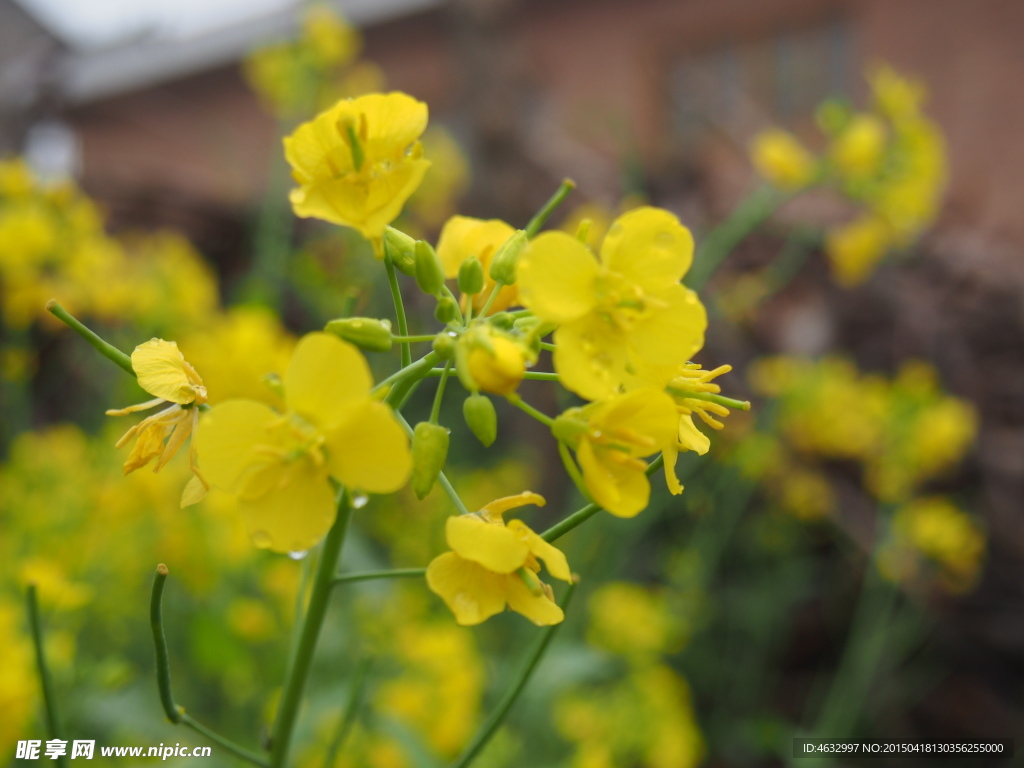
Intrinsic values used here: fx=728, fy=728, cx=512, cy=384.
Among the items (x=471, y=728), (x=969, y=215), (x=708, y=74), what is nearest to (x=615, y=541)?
(x=471, y=728)

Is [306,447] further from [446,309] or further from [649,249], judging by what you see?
[649,249]

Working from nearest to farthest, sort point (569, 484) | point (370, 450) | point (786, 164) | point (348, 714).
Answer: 1. point (370, 450)
2. point (348, 714)
3. point (786, 164)
4. point (569, 484)

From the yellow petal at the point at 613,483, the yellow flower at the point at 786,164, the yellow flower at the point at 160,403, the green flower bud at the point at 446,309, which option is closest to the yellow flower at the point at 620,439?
the yellow petal at the point at 613,483

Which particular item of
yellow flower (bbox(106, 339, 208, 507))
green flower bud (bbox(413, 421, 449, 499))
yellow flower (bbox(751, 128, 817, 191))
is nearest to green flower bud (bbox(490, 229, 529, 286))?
green flower bud (bbox(413, 421, 449, 499))

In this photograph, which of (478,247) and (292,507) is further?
(478,247)

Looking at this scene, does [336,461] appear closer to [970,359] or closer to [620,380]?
[620,380]

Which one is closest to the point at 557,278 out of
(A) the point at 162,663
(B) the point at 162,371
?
(B) the point at 162,371
